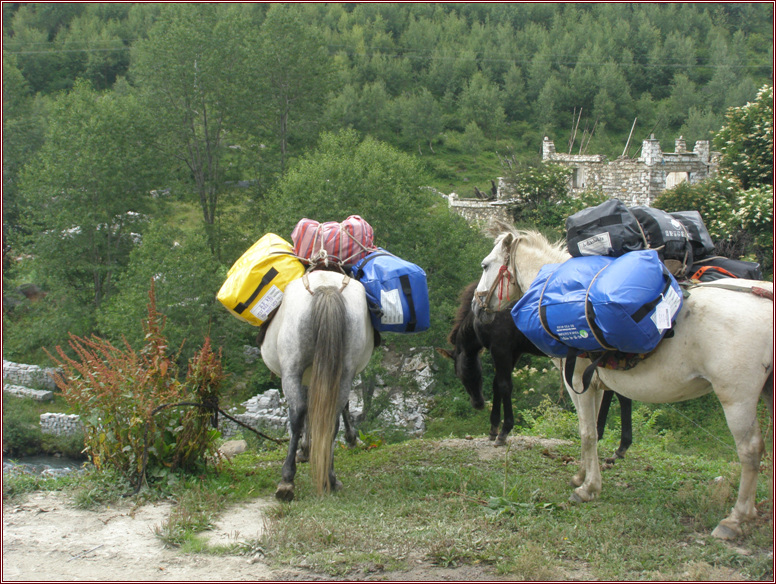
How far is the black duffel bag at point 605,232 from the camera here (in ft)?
16.0

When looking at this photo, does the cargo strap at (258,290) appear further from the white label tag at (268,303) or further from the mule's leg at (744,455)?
the mule's leg at (744,455)

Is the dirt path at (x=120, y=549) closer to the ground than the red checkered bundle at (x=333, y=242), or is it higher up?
closer to the ground

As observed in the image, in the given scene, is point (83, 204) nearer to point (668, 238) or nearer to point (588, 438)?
point (588, 438)

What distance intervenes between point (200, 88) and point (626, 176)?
20272 mm

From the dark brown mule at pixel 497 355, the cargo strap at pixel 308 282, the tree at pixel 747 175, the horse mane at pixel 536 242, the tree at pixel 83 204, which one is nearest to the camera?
the cargo strap at pixel 308 282

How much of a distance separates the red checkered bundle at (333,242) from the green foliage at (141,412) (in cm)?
134

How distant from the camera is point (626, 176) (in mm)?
32406

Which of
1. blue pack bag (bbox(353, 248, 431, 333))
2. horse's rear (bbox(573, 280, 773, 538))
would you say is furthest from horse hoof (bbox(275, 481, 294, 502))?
horse's rear (bbox(573, 280, 773, 538))

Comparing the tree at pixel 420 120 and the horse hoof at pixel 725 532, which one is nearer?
the horse hoof at pixel 725 532

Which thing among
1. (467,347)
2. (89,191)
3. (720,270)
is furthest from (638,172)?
(720,270)

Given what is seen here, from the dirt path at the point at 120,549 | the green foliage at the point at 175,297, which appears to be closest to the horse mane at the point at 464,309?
the dirt path at the point at 120,549

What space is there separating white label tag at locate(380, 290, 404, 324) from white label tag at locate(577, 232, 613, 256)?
1.64 m

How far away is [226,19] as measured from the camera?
99.3ft

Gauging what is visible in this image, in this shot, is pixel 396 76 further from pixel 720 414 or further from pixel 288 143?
pixel 720 414
